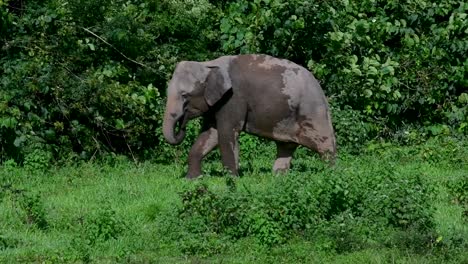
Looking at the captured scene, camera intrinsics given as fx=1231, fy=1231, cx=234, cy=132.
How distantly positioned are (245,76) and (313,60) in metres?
4.18

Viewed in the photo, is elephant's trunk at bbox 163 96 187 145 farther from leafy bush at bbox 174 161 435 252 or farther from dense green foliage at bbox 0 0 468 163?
leafy bush at bbox 174 161 435 252

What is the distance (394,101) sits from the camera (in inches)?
736

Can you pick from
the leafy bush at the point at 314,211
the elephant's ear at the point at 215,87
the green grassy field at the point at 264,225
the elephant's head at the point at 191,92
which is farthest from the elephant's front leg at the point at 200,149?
the leafy bush at the point at 314,211

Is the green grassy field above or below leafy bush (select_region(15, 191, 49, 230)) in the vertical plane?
above

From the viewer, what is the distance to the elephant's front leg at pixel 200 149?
47.1 ft

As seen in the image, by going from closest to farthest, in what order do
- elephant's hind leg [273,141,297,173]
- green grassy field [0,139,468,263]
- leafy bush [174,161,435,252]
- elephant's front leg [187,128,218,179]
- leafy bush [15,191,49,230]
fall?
green grassy field [0,139,468,263], leafy bush [174,161,435,252], leafy bush [15,191,49,230], elephant's front leg [187,128,218,179], elephant's hind leg [273,141,297,173]

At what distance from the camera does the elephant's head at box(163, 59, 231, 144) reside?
1398cm

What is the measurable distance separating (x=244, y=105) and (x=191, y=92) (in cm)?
64

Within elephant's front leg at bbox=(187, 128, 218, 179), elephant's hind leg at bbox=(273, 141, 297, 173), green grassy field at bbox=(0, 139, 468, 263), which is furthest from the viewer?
elephant's hind leg at bbox=(273, 141, 297, 173)

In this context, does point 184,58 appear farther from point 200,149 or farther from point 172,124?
point 172,124

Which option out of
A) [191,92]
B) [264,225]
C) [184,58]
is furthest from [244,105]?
[264,225]

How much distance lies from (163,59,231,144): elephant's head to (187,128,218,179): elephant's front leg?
1.10 ft

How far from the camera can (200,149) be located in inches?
565

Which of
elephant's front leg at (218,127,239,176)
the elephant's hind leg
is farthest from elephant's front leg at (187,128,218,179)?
the elephant's hind leg
